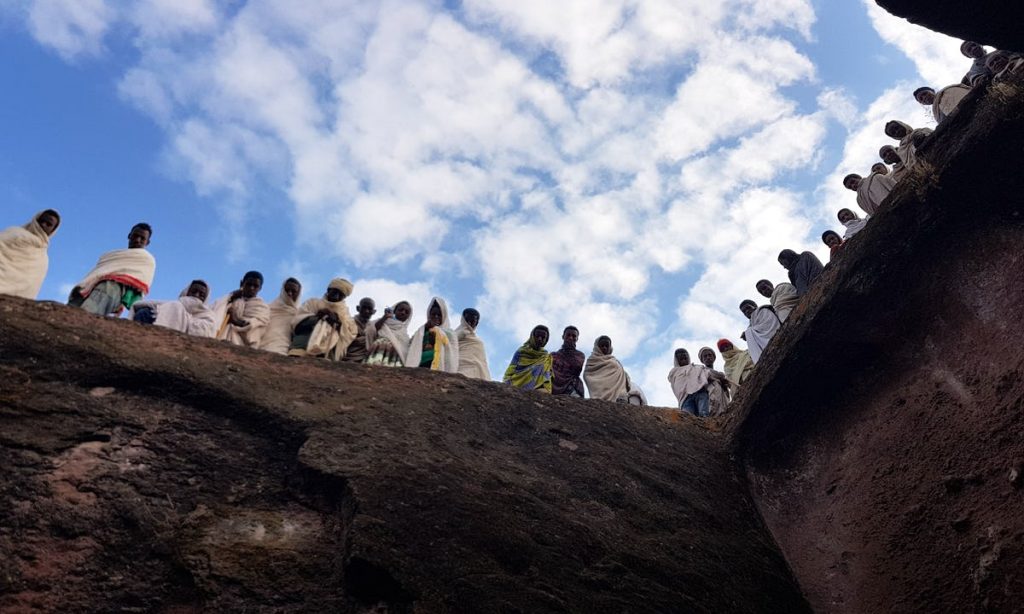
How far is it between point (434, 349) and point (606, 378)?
10.2 ft

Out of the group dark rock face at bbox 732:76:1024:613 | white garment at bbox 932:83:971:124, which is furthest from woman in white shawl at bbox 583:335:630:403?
white garment at bbox 932:83:971:124

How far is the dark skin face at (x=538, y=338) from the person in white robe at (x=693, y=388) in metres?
2.39

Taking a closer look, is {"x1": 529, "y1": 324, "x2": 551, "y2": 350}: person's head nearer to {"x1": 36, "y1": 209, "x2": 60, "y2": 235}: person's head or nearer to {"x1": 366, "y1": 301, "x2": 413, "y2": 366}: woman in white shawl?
{"x1": 366, "y1": 301, "x2": 413, "y2": 366}: woman in white shawl

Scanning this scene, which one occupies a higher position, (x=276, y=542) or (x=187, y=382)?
(x=187, y=382)

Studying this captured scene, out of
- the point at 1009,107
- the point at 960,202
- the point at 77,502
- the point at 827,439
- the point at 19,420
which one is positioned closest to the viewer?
the point at 77,502

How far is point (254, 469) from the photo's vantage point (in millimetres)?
4957

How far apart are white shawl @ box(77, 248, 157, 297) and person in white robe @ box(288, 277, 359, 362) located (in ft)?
5.65

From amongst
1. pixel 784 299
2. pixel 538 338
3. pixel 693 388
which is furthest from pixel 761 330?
pixel 538 338

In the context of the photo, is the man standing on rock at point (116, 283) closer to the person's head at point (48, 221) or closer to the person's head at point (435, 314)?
the person's head at point (48, 221)

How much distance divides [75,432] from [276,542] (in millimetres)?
1460

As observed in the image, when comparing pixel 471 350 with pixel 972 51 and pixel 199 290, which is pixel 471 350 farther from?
pixel 972 51

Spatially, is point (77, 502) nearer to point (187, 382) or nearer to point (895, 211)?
point (187, 382)

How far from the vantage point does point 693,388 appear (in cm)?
1100

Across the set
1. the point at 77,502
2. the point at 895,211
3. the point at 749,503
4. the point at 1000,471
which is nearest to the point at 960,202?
the point at 895,211
